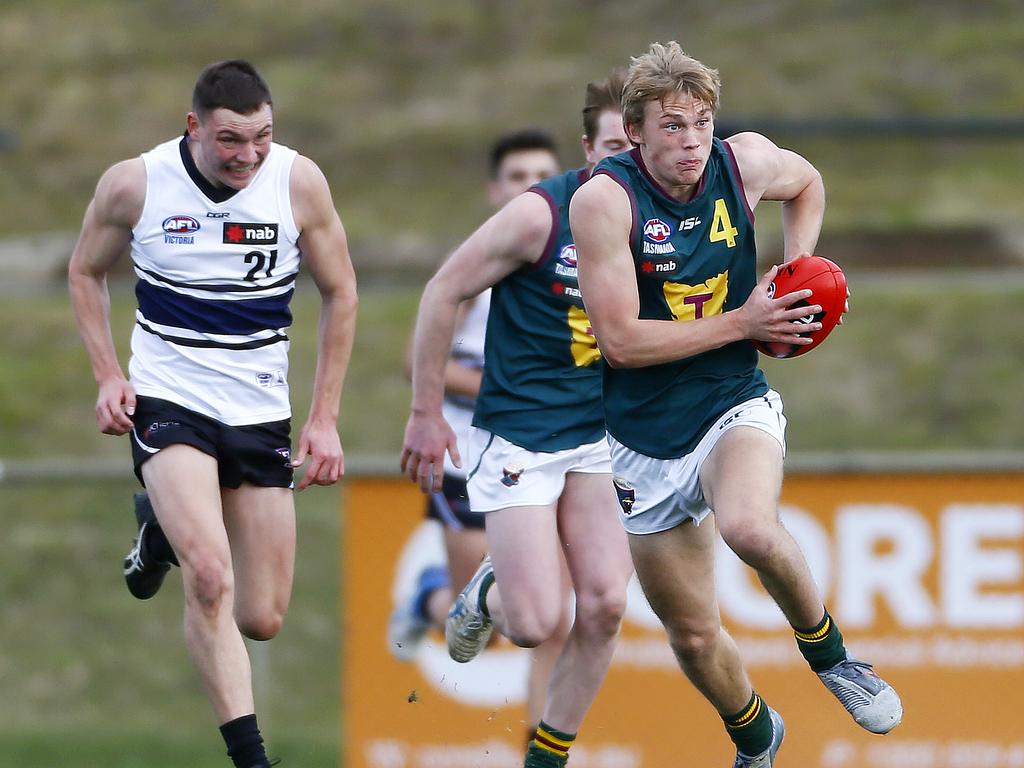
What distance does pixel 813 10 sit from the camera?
70.1 feet

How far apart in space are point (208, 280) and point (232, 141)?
1.76 ft

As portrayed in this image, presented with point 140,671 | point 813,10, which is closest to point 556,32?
point 813,10

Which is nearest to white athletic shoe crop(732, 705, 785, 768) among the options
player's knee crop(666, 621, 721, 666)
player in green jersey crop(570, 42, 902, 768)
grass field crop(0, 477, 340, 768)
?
player in green jersey crop(570, 42, 902, 768)

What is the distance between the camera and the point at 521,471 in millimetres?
6578

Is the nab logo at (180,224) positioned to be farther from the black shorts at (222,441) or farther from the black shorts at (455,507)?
the black shorts at (455,507)

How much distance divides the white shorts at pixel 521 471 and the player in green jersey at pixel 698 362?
2.30ft

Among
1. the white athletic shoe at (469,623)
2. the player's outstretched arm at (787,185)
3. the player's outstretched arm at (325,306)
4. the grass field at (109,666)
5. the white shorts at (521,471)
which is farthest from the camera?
the grass field at (109,666)

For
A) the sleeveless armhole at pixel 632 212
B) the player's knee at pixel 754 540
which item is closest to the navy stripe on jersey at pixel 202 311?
the sleeveless armhole at pixel 632 212

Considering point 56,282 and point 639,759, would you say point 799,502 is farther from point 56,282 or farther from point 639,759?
point 56,282

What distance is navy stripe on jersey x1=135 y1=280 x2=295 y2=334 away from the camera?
244 inches

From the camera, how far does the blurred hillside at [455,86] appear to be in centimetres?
1778

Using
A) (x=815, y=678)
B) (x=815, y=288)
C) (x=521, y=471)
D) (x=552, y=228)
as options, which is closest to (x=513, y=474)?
(x=521, y=471)

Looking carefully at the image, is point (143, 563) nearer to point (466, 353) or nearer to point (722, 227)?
point (466, 353)

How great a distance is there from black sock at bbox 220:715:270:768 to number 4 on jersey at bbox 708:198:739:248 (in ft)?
7.67
